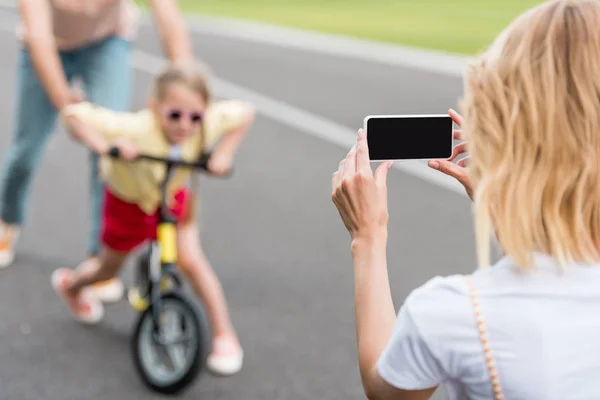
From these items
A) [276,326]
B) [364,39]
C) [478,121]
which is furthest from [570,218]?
[364,39]

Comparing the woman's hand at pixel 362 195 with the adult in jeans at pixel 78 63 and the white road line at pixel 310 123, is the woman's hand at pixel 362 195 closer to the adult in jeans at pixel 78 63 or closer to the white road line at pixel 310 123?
the adult in jeans at pixel 78 63

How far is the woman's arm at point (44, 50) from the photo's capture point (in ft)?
15.6

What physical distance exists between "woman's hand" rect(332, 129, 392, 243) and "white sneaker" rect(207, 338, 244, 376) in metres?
2.69

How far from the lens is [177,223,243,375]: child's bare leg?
4.84 metres

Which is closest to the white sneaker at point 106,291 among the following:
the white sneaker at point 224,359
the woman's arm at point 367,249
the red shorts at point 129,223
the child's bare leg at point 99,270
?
the child's bare leg at point 99,270

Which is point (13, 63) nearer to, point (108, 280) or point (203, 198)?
point (203, 198)

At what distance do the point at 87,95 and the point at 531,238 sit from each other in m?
4.09

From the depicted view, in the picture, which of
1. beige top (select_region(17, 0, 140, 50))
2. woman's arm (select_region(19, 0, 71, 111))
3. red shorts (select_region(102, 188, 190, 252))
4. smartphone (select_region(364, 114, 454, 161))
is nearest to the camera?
smartphone (select_region(364, 114, 454, 161))

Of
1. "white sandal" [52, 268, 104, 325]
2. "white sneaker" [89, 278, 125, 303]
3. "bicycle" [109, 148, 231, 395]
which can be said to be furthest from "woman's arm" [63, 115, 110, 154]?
"white sneaker" [89, 278, 125, 303]

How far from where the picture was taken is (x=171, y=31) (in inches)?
199

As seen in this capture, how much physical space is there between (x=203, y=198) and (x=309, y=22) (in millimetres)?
14497

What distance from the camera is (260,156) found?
32.4 ft

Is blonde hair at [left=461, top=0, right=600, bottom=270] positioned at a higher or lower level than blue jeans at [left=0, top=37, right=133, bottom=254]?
higher

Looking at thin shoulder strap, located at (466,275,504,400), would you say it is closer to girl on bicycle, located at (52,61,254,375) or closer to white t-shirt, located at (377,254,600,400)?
white t-shirt, located at (377,254,600,400)
